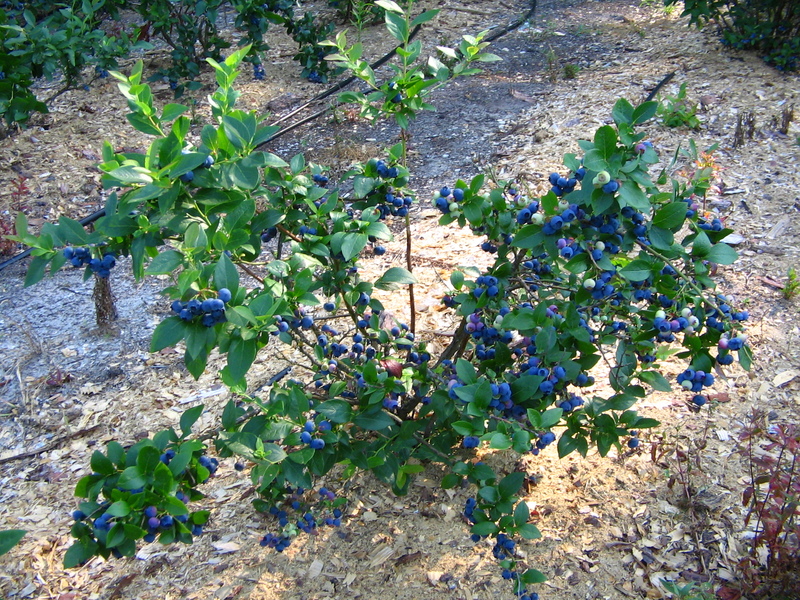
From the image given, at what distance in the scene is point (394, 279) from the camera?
6.49 ft

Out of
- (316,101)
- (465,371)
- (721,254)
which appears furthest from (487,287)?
(316,101)

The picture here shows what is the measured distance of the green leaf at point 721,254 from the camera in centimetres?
169

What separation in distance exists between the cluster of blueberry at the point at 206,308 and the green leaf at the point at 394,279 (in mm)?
660

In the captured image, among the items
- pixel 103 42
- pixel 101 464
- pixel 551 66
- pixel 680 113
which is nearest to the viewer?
pixel 101 464

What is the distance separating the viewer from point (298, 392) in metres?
1.77

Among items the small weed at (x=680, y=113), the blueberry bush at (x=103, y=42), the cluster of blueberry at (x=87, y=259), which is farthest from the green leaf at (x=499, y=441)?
the small weed at (x=680, y=113)

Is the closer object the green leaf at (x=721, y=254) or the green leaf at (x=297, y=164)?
the green leaf at (x=721, y=254)

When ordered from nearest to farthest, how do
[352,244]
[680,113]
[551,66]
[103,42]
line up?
[352,244] → [680,113] → [103,42] → [551,66]

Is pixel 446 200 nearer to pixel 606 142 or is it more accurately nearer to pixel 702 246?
pixel 606 142

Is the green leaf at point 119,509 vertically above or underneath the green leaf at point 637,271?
underneath

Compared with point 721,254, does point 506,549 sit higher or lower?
lower

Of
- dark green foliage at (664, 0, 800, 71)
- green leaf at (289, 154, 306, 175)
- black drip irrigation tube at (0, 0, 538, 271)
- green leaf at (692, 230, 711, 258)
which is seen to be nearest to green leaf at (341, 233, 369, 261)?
green leaf at (289, 154, 306, 175)

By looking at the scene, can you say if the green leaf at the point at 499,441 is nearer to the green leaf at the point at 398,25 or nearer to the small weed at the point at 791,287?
the green leaf at the point at 398,25

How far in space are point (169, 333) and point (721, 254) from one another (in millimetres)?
1328
